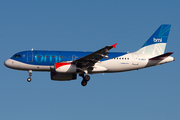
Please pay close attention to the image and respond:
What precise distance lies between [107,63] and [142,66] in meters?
5.22

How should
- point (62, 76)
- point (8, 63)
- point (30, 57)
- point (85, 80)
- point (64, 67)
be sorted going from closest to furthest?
1. point (64, 67)
2. point (30, 57)
3. point (8, 63)
4. point (85, 80)
5. point (62, 76)

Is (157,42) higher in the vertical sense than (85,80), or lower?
higher

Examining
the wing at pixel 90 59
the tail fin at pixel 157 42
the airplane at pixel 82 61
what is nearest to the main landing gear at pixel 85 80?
the airplane at pixel 82 61

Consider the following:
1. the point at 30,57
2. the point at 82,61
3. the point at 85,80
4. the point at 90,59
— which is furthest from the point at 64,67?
the point at 30,57

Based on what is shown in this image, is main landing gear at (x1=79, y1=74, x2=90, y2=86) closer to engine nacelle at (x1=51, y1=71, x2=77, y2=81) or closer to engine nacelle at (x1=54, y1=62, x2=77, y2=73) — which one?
engine nacelle at (x1=51, y1=71, x2=77, y2=81)

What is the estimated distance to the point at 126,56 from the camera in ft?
162

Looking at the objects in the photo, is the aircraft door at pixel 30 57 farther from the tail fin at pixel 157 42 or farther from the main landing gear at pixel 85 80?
the tail fin at pixel 157 42

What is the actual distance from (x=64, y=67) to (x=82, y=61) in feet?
8.34

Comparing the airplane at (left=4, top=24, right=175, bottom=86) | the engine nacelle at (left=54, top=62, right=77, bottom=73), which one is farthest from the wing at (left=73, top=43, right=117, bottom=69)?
the engine nacelle at (left=54, top=62, right=77, bottom=73)

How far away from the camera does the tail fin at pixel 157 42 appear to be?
51.3 metres

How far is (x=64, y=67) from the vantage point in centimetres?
4600

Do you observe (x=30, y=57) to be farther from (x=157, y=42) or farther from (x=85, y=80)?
(x=157, y=42)

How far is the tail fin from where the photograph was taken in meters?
51.3

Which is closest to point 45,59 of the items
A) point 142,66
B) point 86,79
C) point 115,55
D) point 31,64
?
point 31,64
